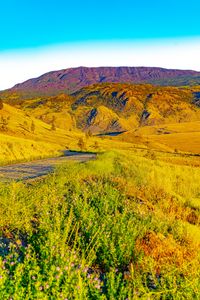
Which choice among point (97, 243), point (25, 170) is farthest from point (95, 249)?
point (25, 170)

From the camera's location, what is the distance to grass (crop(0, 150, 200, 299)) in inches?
175

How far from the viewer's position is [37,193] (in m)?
9.03

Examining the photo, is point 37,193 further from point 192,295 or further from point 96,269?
point 192,295

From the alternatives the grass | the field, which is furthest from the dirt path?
the grass

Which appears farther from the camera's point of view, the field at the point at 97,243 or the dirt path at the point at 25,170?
the dirt path at the point at 25,170

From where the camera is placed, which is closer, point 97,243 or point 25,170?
point 97,243

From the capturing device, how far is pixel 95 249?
20.1 feet

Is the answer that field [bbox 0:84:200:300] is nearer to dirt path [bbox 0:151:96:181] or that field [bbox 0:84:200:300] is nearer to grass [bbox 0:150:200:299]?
grass [bbox 0:150:200:299]

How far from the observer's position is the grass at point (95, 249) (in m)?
4.45

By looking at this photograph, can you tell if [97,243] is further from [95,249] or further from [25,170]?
[25,170]

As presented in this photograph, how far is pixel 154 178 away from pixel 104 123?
551 ft

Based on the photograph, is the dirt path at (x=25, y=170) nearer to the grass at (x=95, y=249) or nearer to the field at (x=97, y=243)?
the field at (x=97, y=243)

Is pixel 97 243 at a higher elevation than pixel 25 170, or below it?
higher

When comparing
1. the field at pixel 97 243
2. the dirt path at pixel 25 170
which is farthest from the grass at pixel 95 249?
the dirt path at pixel 25 170
